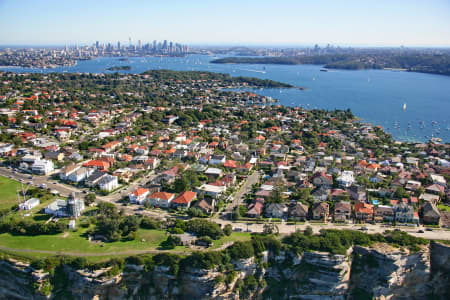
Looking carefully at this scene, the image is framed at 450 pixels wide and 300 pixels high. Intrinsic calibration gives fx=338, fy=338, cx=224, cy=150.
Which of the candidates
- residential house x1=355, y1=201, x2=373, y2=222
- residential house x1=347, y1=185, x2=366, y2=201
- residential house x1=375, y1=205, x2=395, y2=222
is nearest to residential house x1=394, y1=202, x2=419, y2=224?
residential house x1=375, y1=205, x2=395, y2=222

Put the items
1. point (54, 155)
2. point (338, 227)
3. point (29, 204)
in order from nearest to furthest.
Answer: point (338, 227) < point (29, 204) < point (54, 155)

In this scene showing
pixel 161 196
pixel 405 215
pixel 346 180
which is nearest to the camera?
pixel 405 215

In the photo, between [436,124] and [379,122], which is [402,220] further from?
[436,124]

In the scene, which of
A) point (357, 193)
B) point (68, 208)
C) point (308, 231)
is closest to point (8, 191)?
point (68, 208)

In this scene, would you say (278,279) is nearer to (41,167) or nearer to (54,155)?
(41,167)

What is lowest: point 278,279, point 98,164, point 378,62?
point 278,279

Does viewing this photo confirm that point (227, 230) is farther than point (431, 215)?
No
